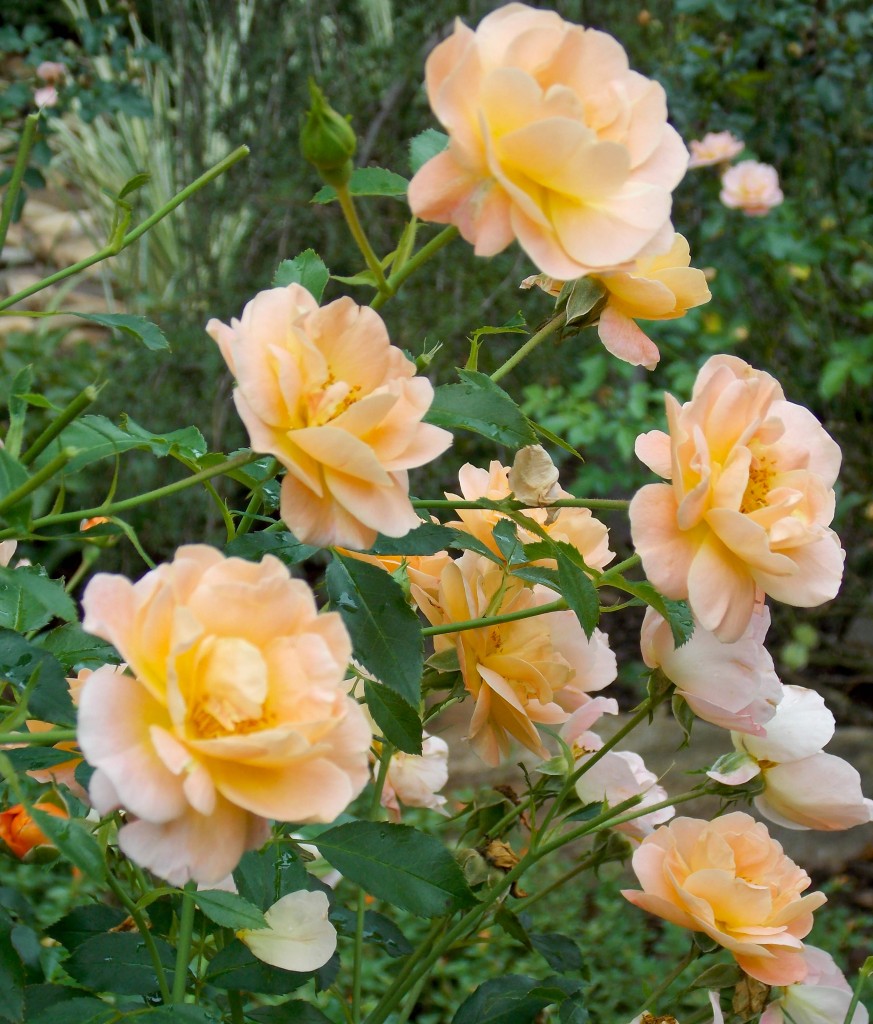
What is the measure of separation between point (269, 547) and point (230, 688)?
0.15 metres

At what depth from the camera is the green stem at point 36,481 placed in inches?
15.4

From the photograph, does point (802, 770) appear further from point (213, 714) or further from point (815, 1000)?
point (213, 714)

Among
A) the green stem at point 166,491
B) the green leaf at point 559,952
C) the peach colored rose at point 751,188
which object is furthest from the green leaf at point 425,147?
the peach colored rose at point 751,188

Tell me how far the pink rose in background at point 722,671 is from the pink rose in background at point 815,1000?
0.51ft

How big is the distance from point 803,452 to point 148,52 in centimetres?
210

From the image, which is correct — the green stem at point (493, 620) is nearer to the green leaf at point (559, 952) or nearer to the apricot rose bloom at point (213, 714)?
the apricot rose bloom at point (213, 714)

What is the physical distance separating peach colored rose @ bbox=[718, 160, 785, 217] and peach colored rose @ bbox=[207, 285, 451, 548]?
212 centimetres

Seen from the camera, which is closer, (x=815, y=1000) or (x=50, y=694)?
(x=50, y=694)

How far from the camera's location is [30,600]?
20.7 inches

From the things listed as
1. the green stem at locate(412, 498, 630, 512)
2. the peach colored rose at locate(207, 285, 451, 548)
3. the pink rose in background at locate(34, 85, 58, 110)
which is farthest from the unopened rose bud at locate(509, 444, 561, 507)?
the pink rose in background at locate(34, 85, 58, 110)

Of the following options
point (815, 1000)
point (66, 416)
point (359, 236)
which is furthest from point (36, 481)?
point (815, 1000)

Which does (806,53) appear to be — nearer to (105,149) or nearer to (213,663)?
(213,663)

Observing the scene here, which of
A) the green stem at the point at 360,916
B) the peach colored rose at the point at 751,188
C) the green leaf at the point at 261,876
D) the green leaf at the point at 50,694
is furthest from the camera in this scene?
the peach colored rose at the point at 751,188

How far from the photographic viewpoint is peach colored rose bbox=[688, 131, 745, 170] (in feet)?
7.86
